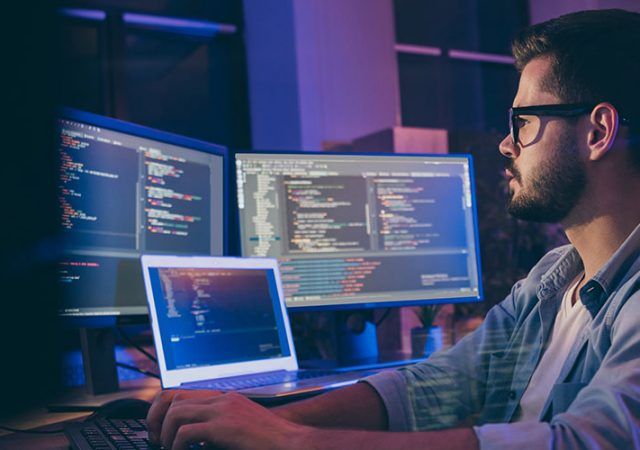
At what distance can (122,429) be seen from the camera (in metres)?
1.00

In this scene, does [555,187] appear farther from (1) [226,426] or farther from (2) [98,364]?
(2) [98,364]

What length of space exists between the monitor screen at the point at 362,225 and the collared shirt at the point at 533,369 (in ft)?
1.83

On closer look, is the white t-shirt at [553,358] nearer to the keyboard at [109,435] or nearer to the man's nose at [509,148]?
the man's nose at [509,148]

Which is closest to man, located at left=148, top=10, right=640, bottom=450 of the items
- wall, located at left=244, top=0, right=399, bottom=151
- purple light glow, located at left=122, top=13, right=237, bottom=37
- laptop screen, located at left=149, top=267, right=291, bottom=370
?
laptop screen, located at left=149, top=267, right=291, bottom=370

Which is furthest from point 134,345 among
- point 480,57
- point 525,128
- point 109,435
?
point 480,57

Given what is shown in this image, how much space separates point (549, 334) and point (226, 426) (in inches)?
23.1

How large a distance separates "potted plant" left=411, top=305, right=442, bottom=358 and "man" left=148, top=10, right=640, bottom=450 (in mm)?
582

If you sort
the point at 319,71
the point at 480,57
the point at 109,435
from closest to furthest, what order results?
the point at 109,435, the point at 319,71, the point at 480,57

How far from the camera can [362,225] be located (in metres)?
1.84

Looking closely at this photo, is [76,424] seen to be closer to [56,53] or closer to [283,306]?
[56,53]

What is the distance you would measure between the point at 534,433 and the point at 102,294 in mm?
993

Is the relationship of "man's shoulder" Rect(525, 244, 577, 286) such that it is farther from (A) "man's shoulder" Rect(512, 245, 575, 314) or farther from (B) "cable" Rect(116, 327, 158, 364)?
(B) "cable" Rect(116, 327, 158, 364)

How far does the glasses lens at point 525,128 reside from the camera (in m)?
1.06

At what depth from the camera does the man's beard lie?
1.03 meters
